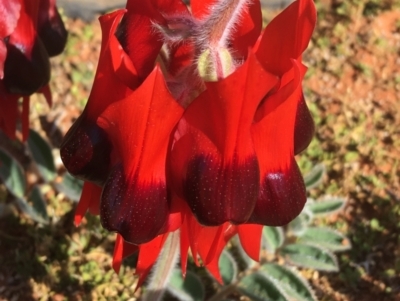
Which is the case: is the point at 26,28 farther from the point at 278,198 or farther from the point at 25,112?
the point at 278,198

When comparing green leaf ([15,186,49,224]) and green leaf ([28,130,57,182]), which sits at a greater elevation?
green leaf ([28,130,57,182])

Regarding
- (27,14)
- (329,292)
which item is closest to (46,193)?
(329,292)

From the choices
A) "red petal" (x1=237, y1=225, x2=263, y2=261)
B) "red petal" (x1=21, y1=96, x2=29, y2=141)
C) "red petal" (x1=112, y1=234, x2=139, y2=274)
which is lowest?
"red petal" (x1=112, y1=234, x2=139, y2=274)

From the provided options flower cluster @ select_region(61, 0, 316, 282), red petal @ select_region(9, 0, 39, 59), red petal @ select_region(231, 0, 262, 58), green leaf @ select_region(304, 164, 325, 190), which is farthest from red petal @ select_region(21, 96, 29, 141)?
green leaf @ select_region(304, 164, 325, 190)

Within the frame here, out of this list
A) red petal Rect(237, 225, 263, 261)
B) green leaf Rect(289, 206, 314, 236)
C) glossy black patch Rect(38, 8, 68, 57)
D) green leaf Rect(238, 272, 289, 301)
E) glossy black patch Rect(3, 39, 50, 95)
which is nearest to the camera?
red petal Rect(237, 225, 263, 261)

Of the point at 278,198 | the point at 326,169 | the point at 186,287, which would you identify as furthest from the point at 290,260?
the point at 278,198

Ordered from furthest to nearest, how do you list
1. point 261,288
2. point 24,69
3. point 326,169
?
point 326,169, point 261,288, point 24,69

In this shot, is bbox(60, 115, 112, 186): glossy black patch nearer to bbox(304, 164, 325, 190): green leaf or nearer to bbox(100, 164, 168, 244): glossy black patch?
bbox(100, 164, 168, 244): glossy black patch
